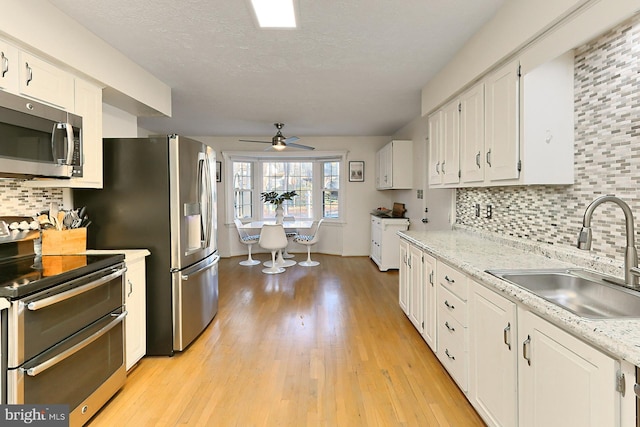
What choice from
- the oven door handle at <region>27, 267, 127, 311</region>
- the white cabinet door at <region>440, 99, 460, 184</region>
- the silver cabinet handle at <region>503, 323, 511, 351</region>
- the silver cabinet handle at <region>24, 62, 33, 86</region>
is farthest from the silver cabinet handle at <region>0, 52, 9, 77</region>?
the white cabinet door at <region>440, 99, 460, 184</region>

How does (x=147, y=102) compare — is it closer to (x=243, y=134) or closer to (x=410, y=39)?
(x=410, y=39)

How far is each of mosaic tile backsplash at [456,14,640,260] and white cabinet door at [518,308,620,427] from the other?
29.8 inches

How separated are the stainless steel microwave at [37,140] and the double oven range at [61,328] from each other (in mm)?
539

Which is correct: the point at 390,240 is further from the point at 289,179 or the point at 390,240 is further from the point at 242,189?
the point at 242,189

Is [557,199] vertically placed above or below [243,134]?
below

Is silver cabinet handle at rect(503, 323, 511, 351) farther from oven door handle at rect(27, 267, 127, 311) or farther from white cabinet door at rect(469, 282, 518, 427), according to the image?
oven door handle at rect(27, 267, 127, 311)

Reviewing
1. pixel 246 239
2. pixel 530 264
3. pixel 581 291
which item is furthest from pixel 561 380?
pixel 246 239

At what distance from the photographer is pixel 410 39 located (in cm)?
256

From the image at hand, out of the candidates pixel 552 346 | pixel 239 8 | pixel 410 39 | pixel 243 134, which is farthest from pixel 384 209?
pixel 552 346

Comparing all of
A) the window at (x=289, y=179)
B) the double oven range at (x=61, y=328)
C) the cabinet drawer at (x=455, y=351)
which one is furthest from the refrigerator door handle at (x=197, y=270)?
the window at (x=289, y=179)

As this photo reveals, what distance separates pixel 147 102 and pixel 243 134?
11.3ft

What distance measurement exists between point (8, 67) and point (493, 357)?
2.96 meters

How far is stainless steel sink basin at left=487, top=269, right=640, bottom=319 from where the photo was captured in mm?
1389

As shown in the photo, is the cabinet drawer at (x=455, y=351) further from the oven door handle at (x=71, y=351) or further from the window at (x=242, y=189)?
the window at (x=242, y=189)
